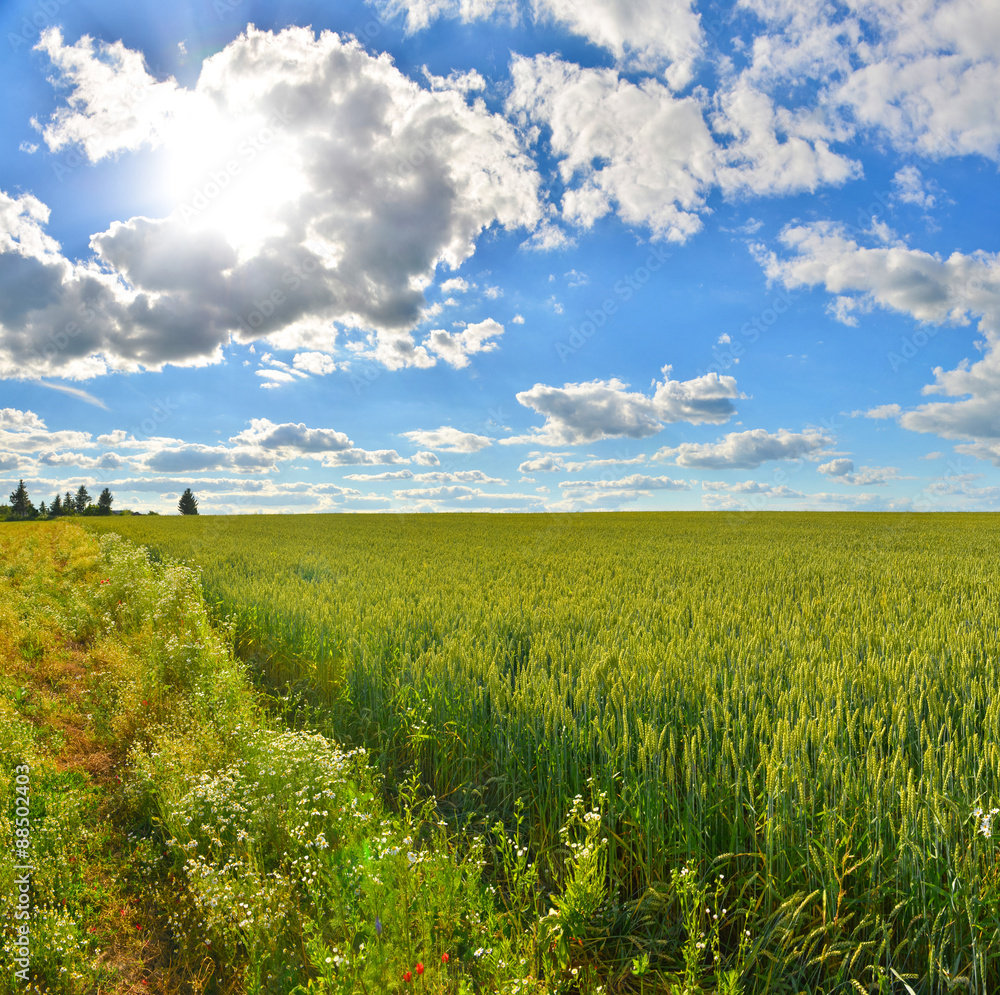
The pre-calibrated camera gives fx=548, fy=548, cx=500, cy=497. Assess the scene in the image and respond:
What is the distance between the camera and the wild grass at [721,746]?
9.59ft

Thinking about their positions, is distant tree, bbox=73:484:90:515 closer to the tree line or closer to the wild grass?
the tree line

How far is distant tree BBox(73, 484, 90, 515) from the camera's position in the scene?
4353 inches

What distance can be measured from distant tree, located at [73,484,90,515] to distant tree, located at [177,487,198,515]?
1641 cm

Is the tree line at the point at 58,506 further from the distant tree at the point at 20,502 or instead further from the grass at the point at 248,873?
the grass at the point at 248,873

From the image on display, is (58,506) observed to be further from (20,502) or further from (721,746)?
(721,746)

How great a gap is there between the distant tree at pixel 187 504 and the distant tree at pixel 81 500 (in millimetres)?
16410

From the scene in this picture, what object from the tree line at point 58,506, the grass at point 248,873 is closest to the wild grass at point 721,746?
the grass at point 248,873

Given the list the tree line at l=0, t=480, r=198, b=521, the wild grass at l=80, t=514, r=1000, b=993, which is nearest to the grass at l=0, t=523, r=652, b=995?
the wild grass at l=80, t=514, r=1000, b=993

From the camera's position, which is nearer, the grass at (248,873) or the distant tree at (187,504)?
the grass at (248,873)

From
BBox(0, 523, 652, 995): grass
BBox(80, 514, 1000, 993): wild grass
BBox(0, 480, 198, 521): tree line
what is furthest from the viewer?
BBox(0, 480, 198, 521): tree line

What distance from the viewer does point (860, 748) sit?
167 inches

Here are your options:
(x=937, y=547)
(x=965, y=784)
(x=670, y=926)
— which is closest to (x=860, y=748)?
(x=965, y=784)

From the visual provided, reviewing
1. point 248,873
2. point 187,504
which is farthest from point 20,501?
point 248,873

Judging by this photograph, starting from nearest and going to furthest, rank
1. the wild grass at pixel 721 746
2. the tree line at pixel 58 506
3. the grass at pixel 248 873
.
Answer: the wild grass at pixel 721 746
the grass at pixel 248 873
the tree line at pixel 58 506
